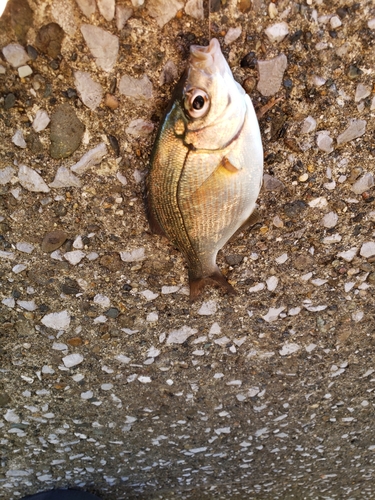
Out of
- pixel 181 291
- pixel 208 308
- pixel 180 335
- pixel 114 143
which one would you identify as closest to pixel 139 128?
pixel 114 143

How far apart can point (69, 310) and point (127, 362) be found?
36 centimetres

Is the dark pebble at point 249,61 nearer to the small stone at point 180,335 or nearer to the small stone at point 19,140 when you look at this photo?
the small stone at point 19,140

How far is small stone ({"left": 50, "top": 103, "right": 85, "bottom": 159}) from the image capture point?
111 centimetres

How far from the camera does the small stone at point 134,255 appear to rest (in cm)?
136

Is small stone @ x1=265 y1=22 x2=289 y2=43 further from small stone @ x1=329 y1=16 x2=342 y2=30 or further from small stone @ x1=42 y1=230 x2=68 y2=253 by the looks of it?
small stone @ x1=42 y1=230 x2=68 y2=253

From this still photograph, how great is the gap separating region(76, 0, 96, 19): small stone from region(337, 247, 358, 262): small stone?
1173mm

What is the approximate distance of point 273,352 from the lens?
1651 mm

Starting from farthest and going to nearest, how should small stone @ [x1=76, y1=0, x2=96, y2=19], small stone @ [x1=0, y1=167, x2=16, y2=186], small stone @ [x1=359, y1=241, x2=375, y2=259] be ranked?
small stone @ [x1=359, y1=241, x2=375, y2=259]
small stone @ [x1=0, y1=167, x2=16, y2=186]
small stone @ [x1=76, y1=0, x2=96, y2=19]

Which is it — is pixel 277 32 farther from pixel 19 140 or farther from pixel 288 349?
pixel 288 349

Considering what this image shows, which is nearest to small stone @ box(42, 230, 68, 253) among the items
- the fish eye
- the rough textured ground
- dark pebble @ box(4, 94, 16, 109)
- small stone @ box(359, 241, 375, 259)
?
the rough textured ground

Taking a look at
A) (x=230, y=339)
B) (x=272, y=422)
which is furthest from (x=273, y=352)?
(x=272, y=422)

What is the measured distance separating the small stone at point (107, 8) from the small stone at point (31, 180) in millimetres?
516

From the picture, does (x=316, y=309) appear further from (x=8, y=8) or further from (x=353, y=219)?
(x=8, y=8)

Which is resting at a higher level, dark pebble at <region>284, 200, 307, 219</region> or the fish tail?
dark pebble at <region>284, 200, 307, 219</region>
